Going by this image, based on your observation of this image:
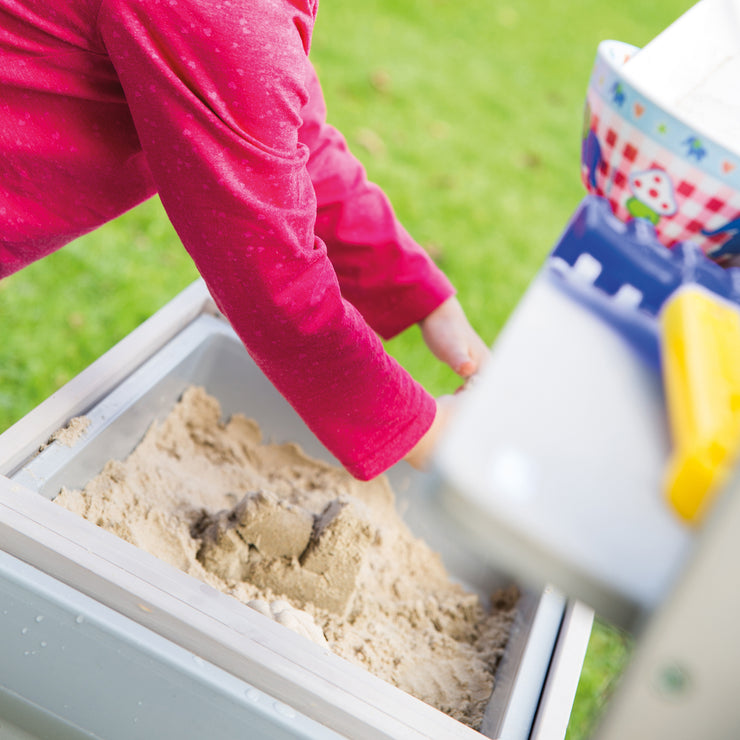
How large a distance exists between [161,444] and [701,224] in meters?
0.76

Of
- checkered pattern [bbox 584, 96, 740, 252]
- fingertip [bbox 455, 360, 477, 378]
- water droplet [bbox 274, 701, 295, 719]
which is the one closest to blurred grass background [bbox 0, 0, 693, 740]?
fingertip [bbox 455, 360, 477, 378]

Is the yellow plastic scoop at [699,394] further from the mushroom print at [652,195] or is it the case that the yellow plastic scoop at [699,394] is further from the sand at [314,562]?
the sand at [314,562]

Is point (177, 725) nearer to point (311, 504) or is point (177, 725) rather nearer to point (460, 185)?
point (311, 504)

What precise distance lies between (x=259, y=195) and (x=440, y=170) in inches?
79.7

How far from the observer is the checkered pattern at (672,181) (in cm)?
55

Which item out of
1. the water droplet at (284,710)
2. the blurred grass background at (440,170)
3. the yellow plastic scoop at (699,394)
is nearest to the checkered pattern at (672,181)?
the yellow plastic scoop at (699,394)

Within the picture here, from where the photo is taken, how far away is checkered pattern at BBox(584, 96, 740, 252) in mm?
553

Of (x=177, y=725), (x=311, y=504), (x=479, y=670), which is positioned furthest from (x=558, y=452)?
(x=311, y=504)

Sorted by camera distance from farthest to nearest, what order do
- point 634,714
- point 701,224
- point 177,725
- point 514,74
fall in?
point 514,74 < point 177,725 < point 701,224 < point 634,714

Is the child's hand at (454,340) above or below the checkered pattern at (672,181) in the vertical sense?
below

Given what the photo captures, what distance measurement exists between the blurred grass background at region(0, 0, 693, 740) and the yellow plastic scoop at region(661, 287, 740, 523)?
891 millimetres

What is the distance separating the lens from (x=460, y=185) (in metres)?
2.69

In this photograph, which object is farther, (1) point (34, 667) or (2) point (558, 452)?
(1) point (34, 667)

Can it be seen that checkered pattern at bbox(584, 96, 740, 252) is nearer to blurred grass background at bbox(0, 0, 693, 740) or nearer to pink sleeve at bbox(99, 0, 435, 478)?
pink sleeve at bbox(99, 0, 435, 478)
